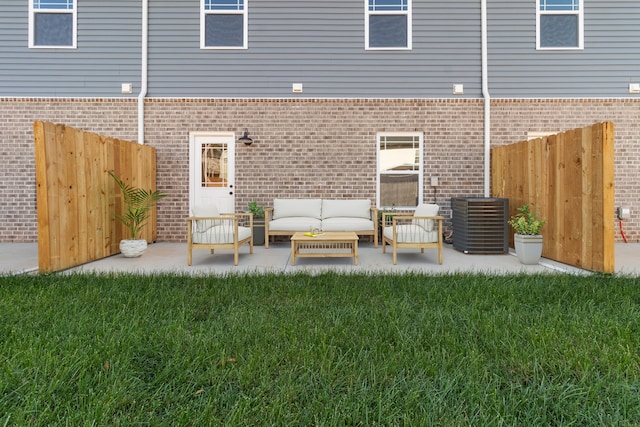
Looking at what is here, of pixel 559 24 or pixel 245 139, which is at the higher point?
pixel 559 24

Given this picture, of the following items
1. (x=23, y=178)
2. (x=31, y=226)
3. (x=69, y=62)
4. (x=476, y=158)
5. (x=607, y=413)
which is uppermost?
(x=69, y=62)

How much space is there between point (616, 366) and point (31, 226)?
374 inches

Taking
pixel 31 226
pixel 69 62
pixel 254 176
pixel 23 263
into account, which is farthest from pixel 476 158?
pixel 31 226

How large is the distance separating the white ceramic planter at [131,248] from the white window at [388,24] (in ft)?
19.7

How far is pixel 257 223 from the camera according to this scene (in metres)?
7.19

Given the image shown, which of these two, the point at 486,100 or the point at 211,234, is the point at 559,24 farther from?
the point at 211,234

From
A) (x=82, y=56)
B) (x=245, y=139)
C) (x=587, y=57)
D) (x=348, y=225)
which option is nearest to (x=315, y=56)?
(x=245, y=139)

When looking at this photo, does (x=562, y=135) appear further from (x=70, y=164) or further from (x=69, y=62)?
(x=69, y=62)

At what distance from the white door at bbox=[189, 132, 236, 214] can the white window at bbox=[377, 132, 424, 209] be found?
3326mm

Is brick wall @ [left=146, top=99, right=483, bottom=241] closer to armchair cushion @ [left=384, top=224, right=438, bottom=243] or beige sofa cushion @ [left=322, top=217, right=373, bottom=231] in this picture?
beige sofa cushion @ [left=322, top=217, right=373, bottom=231]

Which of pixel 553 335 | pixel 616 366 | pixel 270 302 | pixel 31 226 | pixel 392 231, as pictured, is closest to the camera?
pixel 616 366

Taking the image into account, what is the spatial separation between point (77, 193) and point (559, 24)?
385 inches

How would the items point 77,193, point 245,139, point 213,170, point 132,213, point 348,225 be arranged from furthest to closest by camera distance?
point 213,170, point 245,139, point 348,225, point 132,213, point 77,193

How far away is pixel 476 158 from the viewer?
→ 24.8 ft
